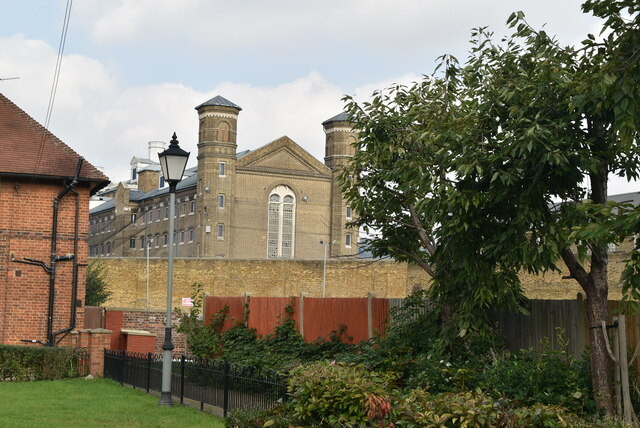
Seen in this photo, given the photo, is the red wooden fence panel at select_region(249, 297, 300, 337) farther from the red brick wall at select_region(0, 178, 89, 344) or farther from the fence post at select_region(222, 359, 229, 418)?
the fence post at select_region(222, 359, 229, 418)

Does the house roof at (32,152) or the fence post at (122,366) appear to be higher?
the house roof at (32,152)

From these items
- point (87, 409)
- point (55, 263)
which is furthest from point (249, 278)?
point (87, 409)

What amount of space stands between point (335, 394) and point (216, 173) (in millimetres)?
78683

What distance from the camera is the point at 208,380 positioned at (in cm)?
1571

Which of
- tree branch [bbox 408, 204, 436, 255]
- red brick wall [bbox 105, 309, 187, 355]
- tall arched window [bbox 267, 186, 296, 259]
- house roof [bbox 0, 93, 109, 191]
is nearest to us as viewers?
tree branch [bbox 408, 204, 436, 255]

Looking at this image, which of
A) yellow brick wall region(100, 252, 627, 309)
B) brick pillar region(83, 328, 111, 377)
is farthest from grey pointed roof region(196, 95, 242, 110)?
brick pillar region(83, 328, 111, 377)

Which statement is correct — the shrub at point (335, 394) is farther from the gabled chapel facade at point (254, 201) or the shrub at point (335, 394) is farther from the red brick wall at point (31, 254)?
the gabled chapel facade at point (254, 201)

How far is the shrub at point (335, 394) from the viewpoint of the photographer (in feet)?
29.1

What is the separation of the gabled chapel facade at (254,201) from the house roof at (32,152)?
58.7 meters

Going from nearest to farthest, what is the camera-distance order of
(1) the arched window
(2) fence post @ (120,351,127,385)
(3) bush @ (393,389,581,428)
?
1. (3) bush @ (393,389,581,428)
2. (2) fence post @ (120,351,127,385)
3. (1) the arched window

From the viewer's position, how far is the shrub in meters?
8.87

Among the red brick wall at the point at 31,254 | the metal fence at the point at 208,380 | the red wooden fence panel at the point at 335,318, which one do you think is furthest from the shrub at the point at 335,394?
the red brick wall at the point at 31,254

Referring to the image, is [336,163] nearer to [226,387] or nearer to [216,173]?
[216,173]

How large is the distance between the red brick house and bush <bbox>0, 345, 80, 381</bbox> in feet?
10.7
